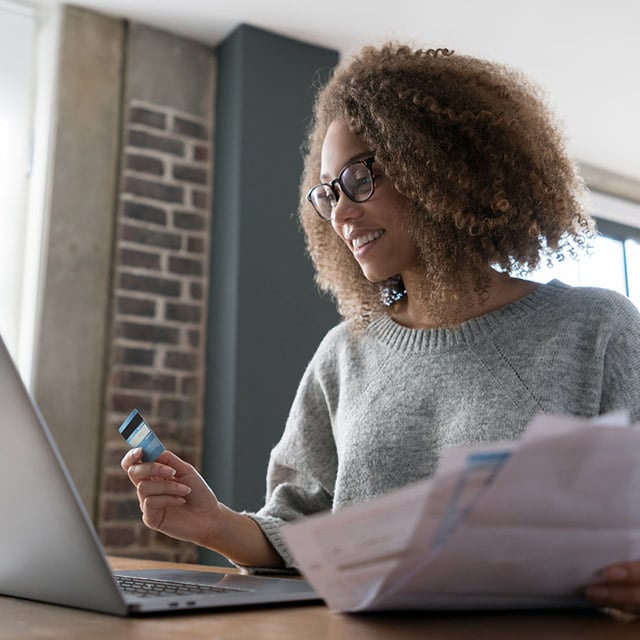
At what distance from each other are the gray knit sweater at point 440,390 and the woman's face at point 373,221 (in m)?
0.12

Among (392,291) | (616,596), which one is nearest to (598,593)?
(616,596)

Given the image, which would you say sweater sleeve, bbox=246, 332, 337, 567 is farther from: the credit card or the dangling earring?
the credit card

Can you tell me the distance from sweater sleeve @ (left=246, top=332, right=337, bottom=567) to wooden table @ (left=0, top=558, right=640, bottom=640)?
74cm

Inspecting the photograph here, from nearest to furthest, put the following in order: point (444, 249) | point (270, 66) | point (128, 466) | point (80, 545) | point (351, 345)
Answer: point (80, 545) → point (128, 466) → point (444, 249) → point (351, 345) → point (270, 66)

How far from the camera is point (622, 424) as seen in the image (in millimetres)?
456

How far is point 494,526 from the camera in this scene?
0.48 metres

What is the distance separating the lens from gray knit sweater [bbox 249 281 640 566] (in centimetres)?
120

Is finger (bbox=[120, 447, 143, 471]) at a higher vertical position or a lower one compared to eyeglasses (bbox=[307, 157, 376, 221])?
lower

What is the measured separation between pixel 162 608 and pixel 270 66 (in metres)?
2.92

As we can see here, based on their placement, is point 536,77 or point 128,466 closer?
point 128,466

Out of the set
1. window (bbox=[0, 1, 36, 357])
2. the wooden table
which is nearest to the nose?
the wooden table

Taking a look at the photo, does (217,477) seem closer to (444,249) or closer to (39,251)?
(39,251)

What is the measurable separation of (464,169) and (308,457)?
544mm

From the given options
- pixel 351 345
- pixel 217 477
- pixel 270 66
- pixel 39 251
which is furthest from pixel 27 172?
pixel 351 345
